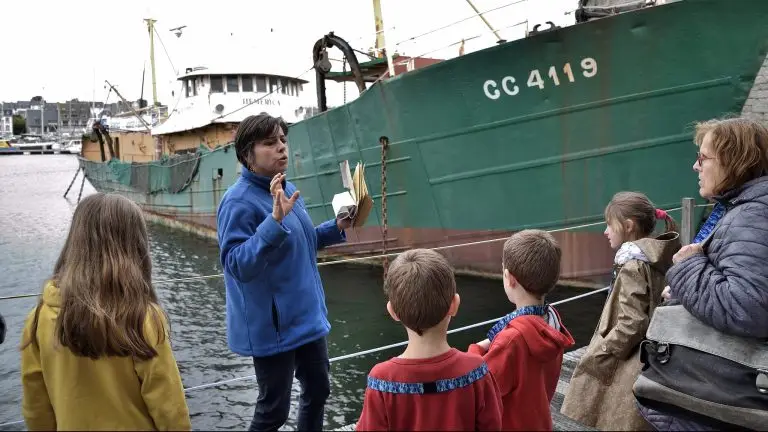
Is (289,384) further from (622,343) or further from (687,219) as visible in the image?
(687,219)

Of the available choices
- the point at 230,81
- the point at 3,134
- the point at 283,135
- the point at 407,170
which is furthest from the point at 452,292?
the point at 3,134

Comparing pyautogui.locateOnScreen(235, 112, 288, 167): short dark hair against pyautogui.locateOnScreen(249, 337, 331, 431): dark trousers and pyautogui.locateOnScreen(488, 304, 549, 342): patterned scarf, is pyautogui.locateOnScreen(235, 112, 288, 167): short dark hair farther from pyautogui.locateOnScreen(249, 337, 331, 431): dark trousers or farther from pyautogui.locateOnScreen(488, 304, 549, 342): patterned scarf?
pyautogui.locateOnScreen(488, 304, 549, 342): patterned scarf

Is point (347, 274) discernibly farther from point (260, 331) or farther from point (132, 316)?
point (132, 316)

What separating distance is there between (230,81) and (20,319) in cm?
1165

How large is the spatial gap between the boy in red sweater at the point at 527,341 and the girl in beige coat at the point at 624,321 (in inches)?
24.8

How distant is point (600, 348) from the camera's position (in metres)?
2.83

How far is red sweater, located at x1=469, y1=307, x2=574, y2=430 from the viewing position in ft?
6.87

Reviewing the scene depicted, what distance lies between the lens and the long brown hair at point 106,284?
176 cm

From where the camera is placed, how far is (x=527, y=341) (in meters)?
2.12

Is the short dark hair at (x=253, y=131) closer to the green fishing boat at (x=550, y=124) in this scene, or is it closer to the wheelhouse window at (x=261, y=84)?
the green fishing boat at (x=550, y=124)

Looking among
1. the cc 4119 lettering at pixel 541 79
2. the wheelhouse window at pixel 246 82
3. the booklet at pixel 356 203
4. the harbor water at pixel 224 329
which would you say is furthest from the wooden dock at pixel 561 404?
the wheelhouse window at pixel 246 82

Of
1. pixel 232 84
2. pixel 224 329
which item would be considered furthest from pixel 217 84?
pixel 224 329

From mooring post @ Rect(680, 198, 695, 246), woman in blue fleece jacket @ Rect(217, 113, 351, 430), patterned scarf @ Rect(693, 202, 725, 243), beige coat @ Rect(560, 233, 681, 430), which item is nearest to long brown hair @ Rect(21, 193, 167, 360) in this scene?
woman in blue fleece jacket @ Rect(217, 113, 351, 430)

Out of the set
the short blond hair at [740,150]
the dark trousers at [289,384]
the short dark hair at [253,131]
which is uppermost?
the short dark hair at [253,131]
